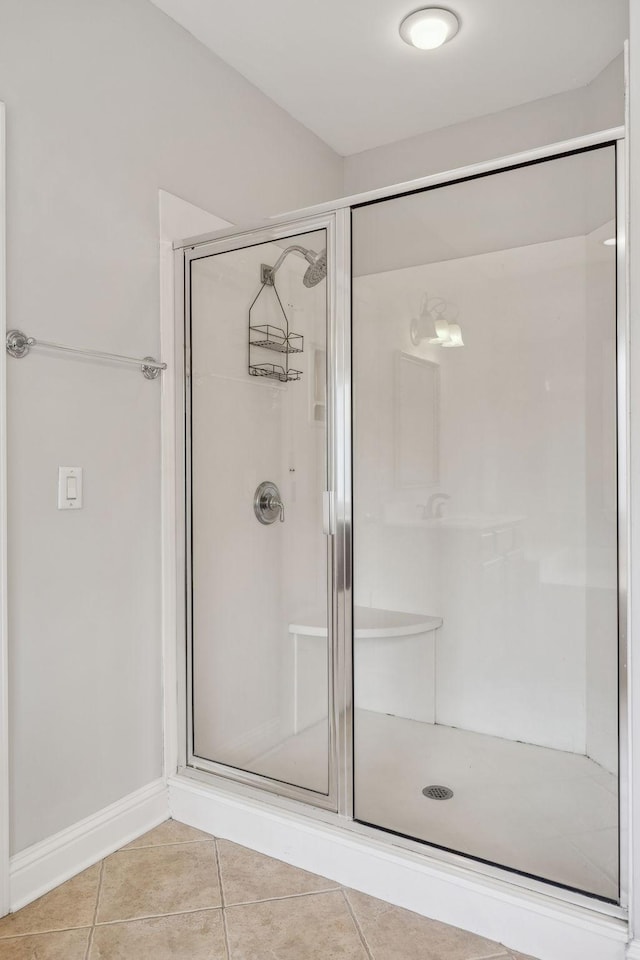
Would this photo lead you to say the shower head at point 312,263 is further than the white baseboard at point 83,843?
Yes

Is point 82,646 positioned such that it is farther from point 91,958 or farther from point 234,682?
point 91,958

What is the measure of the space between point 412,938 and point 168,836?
837 mm

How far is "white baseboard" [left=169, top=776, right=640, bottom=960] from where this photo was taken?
1.50 meters

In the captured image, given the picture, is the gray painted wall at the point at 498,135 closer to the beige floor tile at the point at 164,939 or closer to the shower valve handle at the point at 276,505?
the shower valve handle at the point at 276,505

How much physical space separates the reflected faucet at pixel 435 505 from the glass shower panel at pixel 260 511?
12.8 inches

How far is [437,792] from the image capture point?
1943 mm

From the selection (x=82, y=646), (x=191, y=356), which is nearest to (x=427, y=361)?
(x=191, y=356)

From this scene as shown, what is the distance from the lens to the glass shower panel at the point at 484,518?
1698mm

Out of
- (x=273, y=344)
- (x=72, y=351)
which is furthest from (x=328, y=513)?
(x=72, y=351)

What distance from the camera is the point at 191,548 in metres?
2.23

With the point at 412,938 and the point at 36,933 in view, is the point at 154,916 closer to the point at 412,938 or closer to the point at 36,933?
the point at 36,933

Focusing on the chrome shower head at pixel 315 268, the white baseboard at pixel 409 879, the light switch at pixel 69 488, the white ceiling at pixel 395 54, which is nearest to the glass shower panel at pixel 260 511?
the chrome shower head at pixel 315 268

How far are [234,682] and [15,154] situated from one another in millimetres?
1690

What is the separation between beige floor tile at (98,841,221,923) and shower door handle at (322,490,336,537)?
1017mm
